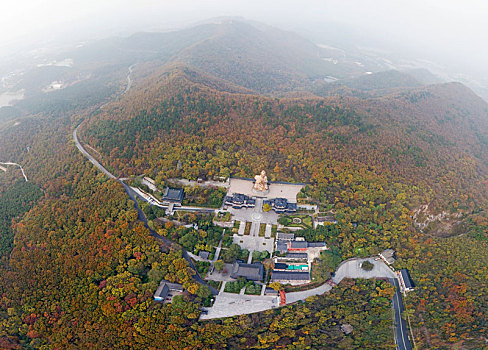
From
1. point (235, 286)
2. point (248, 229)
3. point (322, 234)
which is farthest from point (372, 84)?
point (235, 286)

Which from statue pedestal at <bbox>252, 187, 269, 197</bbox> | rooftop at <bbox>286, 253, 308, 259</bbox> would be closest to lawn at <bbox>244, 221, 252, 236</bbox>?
statue pedestal at <bbox>252, 187, 269, 197</bbox>

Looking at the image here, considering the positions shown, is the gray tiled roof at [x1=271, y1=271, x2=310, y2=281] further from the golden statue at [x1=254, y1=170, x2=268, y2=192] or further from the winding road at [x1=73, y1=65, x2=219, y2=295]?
the golden statue at [x1=254, y1=170, x2=268, y2=192]

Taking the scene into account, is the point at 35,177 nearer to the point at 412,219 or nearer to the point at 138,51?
the point at 412,219

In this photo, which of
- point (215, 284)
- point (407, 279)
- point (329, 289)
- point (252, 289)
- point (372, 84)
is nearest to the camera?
point (252, 289)

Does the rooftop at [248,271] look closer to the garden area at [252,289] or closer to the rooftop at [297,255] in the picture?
the garden area at [252,289]

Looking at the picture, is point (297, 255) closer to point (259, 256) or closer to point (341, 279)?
point (259, 256)

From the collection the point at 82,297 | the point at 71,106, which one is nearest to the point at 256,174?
the point at 82,297
